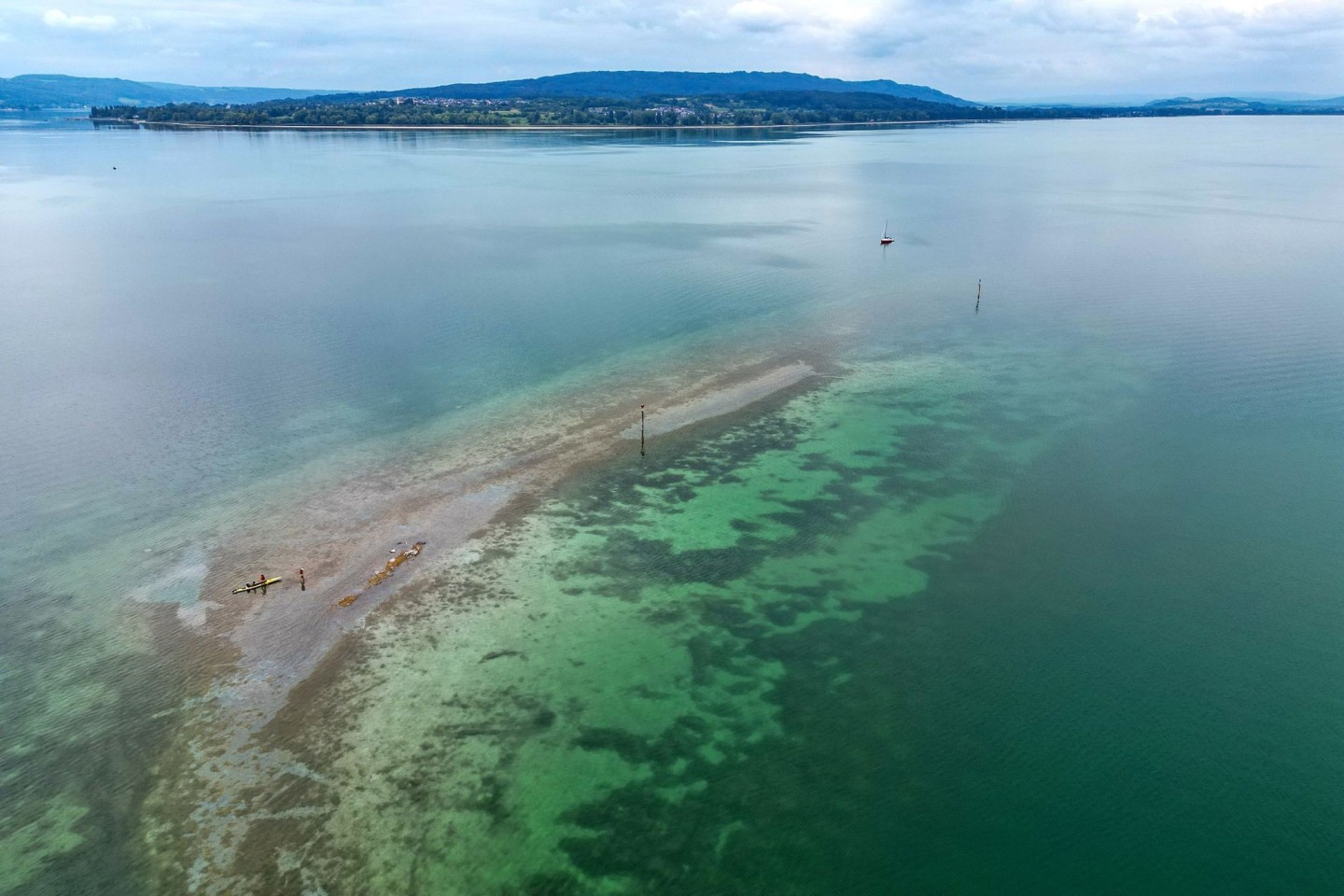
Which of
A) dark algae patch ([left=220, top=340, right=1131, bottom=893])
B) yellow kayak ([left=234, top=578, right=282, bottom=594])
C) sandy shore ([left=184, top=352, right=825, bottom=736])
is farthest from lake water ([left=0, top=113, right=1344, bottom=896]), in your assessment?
yellow kayak ([left=234, top=578, right=282, bottom=594])

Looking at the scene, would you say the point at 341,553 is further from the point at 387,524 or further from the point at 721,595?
the point at 721,595

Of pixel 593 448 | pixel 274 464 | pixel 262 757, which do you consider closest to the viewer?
pixel 262 757

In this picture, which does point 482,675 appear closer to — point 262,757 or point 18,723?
point 262,757

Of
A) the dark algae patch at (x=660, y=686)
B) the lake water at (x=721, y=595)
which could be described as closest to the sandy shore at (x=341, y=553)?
the lake water at (x=721, y=595)

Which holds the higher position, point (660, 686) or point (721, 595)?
point (721, 595)

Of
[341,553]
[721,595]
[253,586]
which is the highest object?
[341,553]

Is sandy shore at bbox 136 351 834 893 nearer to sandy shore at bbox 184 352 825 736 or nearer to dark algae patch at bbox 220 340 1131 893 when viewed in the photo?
sandy shore at bbox 184 352 825 736

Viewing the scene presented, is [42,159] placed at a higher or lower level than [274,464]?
higher

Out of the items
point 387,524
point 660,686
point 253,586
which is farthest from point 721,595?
point 253,586

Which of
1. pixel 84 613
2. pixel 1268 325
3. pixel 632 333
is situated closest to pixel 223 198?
pixel 632 333
